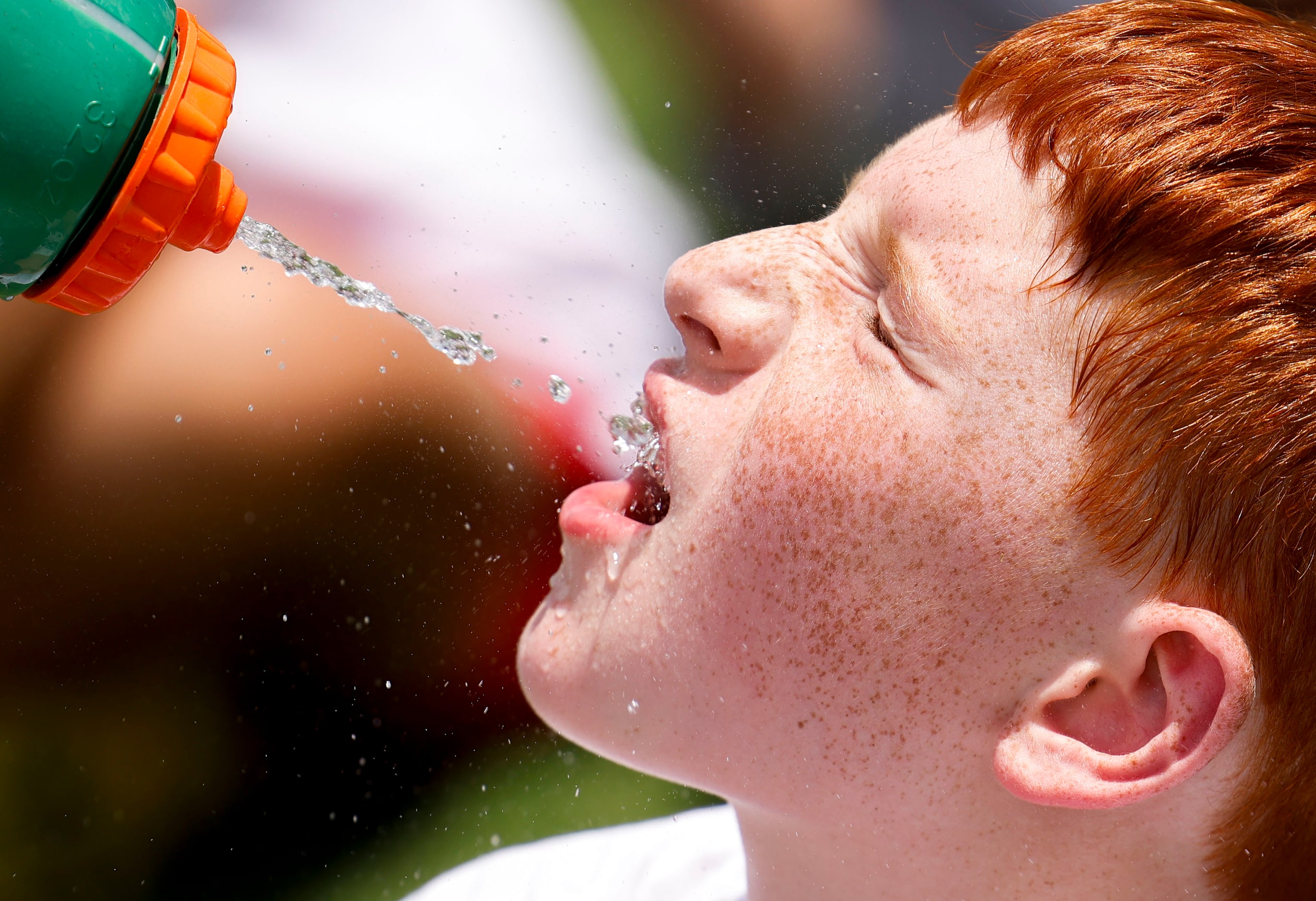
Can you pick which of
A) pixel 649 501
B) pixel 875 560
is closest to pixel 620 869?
pixel 649 501

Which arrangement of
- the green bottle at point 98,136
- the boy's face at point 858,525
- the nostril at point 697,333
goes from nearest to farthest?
1. the green bottle at point 98,136
2. the boy's face at point 858,525
3. the nostril at point 697,333

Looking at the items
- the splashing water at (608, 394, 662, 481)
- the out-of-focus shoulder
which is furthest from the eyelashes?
the out-of-focus shoulder

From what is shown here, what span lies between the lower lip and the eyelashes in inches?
6.8

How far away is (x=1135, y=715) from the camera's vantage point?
52 cm

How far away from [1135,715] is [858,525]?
16 cm

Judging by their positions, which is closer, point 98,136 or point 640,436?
point 98,136

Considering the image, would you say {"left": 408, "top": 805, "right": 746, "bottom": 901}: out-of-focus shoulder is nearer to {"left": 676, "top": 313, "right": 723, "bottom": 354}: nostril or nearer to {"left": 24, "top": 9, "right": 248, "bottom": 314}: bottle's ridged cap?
{"left": 676, "top": 313, "right": 723, "bottom": 354}: nostril

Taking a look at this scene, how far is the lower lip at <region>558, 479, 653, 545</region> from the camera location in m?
0.64

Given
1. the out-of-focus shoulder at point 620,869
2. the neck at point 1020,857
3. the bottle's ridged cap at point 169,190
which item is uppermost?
the bottle's ridged cap at point 169,190

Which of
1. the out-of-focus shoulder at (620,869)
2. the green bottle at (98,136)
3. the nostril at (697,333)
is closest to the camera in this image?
the green bottle at (98,136)

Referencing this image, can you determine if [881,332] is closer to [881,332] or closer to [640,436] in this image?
[881,332]

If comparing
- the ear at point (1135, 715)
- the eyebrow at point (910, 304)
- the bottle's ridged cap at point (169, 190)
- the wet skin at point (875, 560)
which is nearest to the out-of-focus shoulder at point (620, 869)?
the wet skin at point (875, 560)

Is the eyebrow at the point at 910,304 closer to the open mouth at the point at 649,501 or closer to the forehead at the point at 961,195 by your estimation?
the forehead at the point at 961,195

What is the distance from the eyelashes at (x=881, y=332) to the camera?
22.0 inches
